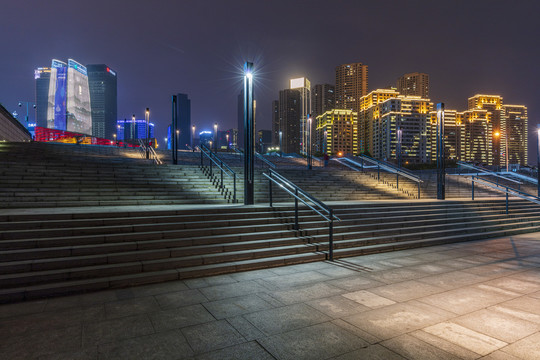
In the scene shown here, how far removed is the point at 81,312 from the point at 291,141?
181m

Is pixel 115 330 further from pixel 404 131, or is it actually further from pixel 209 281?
pixel 404 131

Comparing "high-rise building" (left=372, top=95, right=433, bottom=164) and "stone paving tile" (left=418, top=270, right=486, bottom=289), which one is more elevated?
"high-rise building" (left=372, top=95, right=433, bottom=164)

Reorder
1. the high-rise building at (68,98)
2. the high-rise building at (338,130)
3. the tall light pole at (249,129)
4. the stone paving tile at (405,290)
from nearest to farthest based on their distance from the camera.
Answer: the stone paving tile at (405,290) < the tall light pole at (249,129) < the high-rise building at (338,130) < the high-rise building at (68,98)

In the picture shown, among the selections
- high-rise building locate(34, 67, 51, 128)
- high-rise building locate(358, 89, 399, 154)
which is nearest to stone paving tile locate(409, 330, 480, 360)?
high-rise building locate(358, 89, 399, 154)

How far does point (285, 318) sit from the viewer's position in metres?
4.20

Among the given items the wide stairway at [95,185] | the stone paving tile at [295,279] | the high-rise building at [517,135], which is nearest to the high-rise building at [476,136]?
the high-rise building at [517,135]

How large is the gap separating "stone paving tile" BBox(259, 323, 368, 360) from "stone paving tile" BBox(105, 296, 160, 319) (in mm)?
1873

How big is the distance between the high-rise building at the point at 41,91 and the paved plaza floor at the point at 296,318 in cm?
20067

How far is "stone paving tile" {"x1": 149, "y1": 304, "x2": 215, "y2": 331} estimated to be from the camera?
13.1 ft

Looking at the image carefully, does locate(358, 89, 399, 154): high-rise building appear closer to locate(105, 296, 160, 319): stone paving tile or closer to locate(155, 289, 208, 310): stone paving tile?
locate(155, 289, 208, 310): stone paving tile

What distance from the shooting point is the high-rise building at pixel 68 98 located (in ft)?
446

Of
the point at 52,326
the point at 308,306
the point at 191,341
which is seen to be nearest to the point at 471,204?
the point at 308,306

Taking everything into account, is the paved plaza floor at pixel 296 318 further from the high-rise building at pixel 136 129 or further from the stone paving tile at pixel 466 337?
the high-rise building at pixel 136 129

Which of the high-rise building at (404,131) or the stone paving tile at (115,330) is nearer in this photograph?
the stone paving tile at (115,330)
